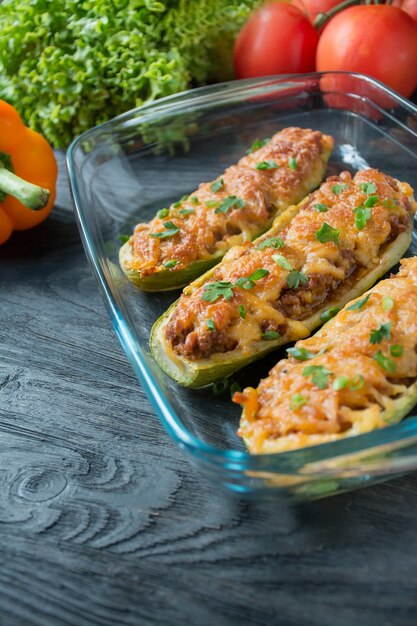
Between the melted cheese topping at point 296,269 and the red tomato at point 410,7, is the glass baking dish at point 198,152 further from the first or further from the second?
the red tomato at point 410,7

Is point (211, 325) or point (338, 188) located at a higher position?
point (338, 188)

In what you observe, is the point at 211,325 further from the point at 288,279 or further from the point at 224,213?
the point at 224,213

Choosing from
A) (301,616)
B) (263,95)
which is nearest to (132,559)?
(301,616)

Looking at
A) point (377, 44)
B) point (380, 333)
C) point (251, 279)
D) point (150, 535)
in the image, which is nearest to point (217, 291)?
point (251, 279)

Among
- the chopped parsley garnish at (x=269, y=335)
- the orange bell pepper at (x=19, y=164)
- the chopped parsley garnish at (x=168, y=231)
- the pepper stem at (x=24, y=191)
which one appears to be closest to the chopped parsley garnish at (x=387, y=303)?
the chopped parsley garnish at (x=269, y=335)

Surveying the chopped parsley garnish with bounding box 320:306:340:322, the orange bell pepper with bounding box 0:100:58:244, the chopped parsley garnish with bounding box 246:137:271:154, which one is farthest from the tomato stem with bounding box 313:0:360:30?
the chopped parsley garnish with bounding box 320:306:340:322

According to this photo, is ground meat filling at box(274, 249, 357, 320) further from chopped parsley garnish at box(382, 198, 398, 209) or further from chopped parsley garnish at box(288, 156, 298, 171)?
chopped parsley garnish at box(288, 156, 298, 171)

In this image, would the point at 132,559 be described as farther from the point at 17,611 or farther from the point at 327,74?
the point at 327,74
